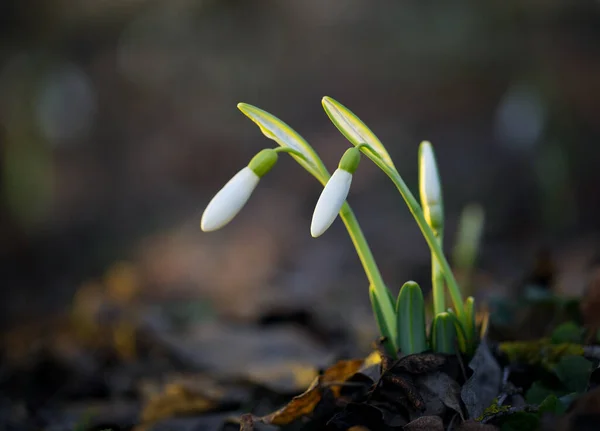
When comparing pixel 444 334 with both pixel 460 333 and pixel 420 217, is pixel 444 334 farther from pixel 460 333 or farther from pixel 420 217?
pixel 420 217

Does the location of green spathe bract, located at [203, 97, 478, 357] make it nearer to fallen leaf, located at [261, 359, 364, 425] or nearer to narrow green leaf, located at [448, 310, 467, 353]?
narrow green leaf, located at [448, 310, 467, 353]

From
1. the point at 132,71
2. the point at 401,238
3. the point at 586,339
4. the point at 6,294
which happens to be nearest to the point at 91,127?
the point at 132,71

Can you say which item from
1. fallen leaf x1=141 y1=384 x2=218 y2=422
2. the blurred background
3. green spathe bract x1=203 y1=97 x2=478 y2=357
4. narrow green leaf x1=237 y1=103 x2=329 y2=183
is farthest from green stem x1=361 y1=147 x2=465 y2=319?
the blurred background

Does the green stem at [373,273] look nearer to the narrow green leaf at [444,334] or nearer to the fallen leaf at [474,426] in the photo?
the narrow green leaf at [444,334]

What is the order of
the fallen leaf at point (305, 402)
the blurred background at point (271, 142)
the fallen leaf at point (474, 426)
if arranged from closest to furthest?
1. the fallen leaf at point (474, 426)
2. the fallen leaf at point (305, 402)
3. the blurred background at point (271, 142)

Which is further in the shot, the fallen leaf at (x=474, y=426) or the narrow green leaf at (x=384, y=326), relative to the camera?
the narrow green leaf at (x=384, y=326)

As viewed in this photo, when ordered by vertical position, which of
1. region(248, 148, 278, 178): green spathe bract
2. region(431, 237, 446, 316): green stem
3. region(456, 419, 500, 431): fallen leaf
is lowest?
region(456, 419, 500, 431): fallen leaf

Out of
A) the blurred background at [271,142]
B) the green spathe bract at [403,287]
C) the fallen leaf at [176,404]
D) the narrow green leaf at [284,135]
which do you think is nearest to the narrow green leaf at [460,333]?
the green spathe bract at [403,287]

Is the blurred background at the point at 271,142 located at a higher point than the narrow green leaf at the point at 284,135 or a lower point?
higher
